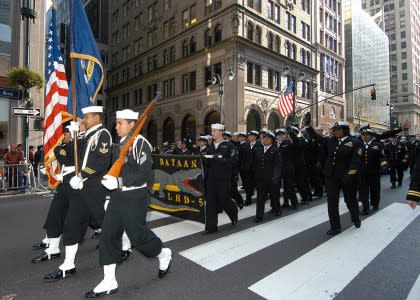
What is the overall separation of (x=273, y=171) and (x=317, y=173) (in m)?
3.91

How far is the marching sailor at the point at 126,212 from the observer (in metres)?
3.47

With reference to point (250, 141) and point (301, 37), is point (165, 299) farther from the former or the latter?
point (301, 37)

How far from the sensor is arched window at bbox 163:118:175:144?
37.8 metres

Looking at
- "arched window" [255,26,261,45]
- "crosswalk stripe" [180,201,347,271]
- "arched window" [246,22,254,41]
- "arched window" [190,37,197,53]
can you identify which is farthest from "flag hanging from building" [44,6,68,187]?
"arched window" [190,37,197,53]

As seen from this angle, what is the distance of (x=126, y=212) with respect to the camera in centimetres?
357

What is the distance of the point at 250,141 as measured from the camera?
31.9 ft

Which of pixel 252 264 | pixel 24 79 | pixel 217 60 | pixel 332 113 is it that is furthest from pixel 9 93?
pixel 332 113

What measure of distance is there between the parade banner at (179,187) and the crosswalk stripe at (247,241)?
1.13 m

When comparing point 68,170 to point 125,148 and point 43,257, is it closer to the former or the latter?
point 43,257

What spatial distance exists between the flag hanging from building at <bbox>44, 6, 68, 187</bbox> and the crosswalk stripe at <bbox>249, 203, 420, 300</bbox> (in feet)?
13.3

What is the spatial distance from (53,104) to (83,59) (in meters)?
1.47

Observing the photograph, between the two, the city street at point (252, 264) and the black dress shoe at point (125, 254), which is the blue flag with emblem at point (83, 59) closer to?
the black dress shoe at point (125, 254)

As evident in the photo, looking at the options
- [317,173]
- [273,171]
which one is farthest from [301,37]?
[273,171]

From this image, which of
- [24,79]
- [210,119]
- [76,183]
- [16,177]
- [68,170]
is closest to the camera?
[76,183]
